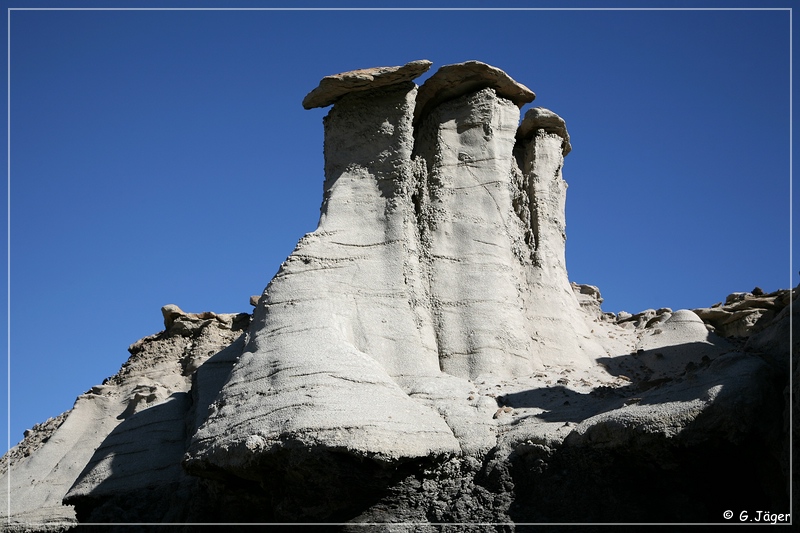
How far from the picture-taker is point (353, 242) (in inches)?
592

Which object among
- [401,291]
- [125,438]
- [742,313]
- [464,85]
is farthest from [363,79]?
[742,313]

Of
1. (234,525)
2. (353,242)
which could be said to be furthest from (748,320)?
(234,525)

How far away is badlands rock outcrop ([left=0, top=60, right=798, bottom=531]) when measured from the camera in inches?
436

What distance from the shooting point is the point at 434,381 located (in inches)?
539

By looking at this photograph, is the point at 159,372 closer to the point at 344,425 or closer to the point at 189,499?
the point at 189,499

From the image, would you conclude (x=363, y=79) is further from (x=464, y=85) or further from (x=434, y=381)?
(x=434, y=381)

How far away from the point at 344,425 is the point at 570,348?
518cm

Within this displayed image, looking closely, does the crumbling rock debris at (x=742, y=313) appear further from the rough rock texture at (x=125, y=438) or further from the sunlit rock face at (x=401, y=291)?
the rough rock texture at (x=125, y=438)

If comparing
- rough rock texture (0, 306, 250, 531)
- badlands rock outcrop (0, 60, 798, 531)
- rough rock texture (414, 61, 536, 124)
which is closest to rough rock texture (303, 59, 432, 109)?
badlands rock outcrop (0, 60, 798, 531)

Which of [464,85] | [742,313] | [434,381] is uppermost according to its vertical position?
[464,85]

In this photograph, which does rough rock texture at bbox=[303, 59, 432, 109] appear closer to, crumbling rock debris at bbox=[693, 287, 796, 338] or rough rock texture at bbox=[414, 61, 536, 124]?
rough rock texture at bbox=[414, 61, 536, 124]

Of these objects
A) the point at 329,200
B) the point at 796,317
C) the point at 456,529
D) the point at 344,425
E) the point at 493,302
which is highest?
the point at 329,200

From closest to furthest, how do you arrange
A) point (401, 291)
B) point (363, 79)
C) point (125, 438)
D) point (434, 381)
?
point (434, 381) → point (401, 291) → point (125, 438) → point (363, 79)

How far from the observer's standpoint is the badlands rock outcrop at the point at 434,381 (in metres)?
11.1
